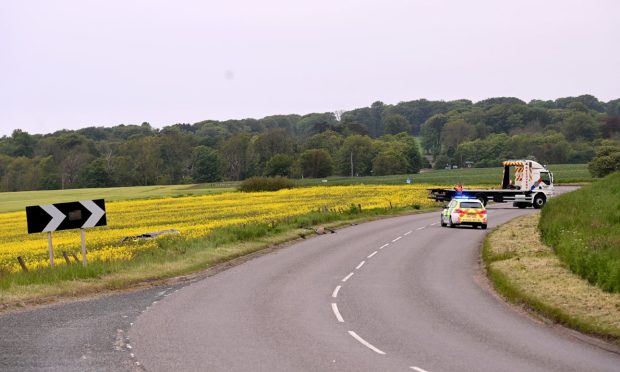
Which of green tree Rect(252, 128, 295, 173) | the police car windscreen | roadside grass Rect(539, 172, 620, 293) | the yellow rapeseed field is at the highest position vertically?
green tree Rect(252, 128, 295, 173)

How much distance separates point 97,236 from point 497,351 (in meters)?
33.5

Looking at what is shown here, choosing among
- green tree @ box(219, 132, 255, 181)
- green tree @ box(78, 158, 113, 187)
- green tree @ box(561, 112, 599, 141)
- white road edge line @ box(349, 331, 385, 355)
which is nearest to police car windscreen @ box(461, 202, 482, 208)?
white road edge line @ box(349, 331, 385, 355)

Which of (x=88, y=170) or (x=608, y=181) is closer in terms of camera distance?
(x=608, y=181)

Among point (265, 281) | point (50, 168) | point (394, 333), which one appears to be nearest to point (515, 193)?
point (265, 281)

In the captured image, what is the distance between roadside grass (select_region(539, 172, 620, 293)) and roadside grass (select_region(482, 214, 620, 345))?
0.96 feet

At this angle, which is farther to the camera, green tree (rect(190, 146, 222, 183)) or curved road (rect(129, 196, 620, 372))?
green tree (rect(190, 146, 222, 183))

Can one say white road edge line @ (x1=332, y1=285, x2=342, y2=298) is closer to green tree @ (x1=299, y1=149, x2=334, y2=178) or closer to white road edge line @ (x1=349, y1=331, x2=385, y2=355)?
white road edge line @ (x1=349, y1=331, x2=385, y2=355)

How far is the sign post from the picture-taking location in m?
20.5

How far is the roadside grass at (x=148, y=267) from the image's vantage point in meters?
18.3

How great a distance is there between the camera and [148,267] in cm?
2303

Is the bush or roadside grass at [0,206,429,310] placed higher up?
roadside grass at [0,206,429,310]

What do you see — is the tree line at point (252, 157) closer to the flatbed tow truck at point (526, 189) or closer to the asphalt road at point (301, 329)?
the flatbed tow truck at point (526, 189)

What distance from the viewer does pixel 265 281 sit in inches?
851

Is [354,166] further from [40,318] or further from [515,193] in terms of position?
[40,318]
